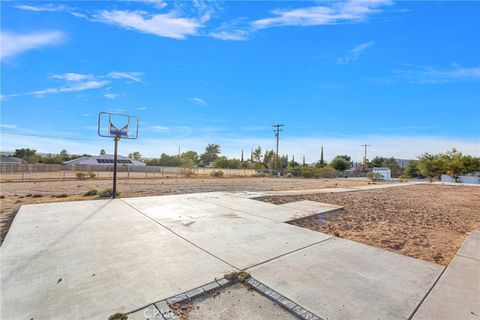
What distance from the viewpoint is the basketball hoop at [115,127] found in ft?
26.7

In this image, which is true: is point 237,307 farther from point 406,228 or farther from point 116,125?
point 116,125

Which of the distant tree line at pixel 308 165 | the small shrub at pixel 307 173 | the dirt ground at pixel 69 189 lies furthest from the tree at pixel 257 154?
the dirt ground at pixel 69 189

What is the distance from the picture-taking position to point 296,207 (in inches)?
269

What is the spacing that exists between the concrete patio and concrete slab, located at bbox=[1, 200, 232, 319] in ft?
0.03

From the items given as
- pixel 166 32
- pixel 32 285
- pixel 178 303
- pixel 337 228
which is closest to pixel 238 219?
pixel 337 228

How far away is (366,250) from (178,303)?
279cm

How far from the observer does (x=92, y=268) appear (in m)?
2.75

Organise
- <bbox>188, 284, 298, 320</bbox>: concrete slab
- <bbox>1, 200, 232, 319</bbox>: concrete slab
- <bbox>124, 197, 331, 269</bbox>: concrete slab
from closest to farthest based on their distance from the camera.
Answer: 1. <bbox>188, 284, 298, 320</bbox>: concrete slab
2. <bbox>1, 200, 232, 319</bbox>: concrete slab
3. <bbox>124, 197, 331, 269</bbox>: concrete slab

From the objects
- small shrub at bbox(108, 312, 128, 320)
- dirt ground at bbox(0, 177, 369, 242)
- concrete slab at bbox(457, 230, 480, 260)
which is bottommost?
dirt ground at bbox(0, 177, 369, 242)

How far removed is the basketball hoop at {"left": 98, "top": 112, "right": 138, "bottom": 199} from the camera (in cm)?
815

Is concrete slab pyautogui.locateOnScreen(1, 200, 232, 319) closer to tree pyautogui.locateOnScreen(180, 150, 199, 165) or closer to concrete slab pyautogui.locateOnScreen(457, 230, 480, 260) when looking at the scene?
concrete slab pyautogui.locateOnScreen(457, 230, 480, 260)

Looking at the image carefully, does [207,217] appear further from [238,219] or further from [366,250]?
[366,250]

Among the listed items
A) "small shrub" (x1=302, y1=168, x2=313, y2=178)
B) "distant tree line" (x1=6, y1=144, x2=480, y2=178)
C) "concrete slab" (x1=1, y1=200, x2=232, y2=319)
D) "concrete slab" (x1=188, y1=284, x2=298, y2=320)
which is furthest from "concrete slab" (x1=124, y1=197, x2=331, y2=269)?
"small shrub" (x1=302, y1=168, x2=313, y2=178)

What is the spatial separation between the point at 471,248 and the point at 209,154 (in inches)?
2734
